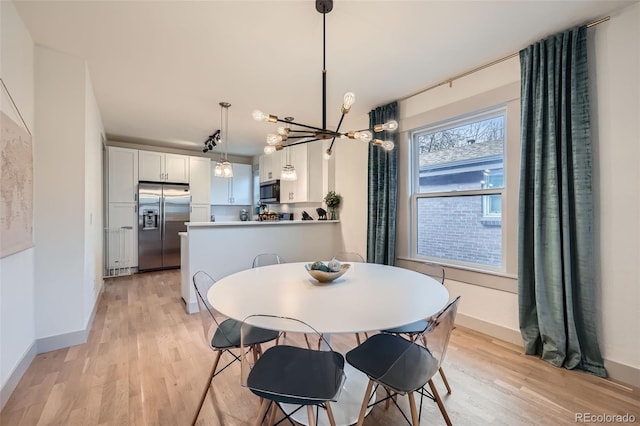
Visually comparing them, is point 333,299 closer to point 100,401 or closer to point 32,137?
point 100,401

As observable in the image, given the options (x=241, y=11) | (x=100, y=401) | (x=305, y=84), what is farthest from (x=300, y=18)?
(x=100, y=401)

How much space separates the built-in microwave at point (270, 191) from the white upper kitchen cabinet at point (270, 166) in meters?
0.12

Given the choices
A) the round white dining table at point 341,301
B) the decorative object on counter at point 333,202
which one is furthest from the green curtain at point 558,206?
the decorative object on counter at point 333,202

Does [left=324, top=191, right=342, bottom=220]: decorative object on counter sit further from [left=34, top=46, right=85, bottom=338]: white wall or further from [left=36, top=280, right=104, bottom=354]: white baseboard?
[left=36, top=280, right=104, bottom=354]: white baseboard

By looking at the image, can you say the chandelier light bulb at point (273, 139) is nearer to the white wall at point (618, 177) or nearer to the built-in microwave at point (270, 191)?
the white wall at point (618, 177)

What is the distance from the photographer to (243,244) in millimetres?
3590

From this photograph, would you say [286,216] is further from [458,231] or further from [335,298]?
[335,298]

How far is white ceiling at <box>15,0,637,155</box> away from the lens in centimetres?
190

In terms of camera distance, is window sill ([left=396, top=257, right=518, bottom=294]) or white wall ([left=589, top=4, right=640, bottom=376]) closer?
white wall ([left=589, top=4, right=640, bottom=376])

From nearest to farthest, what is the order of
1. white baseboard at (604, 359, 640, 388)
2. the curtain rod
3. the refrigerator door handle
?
1. white baseboard at (604, 359, 640, 388)
2. the curtain rod
3. the refrigerator door handle

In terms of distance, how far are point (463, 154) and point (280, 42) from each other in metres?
2.10

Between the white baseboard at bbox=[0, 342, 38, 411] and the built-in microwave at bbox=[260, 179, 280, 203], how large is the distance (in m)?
3.78

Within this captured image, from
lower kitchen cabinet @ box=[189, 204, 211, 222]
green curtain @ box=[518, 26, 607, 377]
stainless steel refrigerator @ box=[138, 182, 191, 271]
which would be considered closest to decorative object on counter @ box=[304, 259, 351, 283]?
green curtain @ box=[518, 26, 607, 377]

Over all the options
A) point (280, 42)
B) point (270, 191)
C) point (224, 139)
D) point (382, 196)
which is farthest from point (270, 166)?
point (280, 42)
